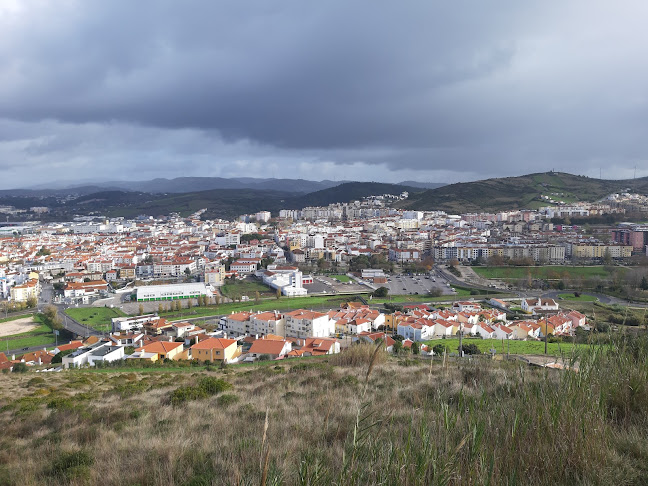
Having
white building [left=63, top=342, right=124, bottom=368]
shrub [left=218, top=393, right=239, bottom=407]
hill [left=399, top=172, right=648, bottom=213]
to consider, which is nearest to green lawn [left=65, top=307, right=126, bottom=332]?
white building [left=63, top=342, right=124, bottom=368]

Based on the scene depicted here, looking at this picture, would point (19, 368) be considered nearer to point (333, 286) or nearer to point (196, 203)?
point (333, 286)

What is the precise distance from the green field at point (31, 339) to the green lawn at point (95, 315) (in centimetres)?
155

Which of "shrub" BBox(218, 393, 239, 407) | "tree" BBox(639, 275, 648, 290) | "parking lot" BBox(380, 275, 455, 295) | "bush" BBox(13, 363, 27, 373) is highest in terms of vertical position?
"shrub" BBox(218, 393, 239, 407)

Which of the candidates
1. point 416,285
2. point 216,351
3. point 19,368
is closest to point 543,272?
point 416,285

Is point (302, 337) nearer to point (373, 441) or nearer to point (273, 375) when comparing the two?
point (273, 375)

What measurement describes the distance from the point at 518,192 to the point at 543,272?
42.8m

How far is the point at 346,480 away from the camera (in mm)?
1099

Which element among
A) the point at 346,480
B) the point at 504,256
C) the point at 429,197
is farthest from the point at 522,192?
the point at 346,480

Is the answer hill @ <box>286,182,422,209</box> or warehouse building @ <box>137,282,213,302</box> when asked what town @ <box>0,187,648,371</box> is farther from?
hill @ <box>286,182,422,209</box>

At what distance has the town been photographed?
1388 cm

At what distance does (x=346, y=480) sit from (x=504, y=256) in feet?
112

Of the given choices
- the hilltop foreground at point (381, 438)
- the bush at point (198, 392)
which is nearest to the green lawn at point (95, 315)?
the bush at point (198, 392)

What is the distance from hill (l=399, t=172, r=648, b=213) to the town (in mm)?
8783

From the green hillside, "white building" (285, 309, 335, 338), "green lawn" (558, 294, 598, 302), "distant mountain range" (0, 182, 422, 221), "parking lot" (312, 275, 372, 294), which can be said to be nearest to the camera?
"white building" (285, 309, 335, 338)
